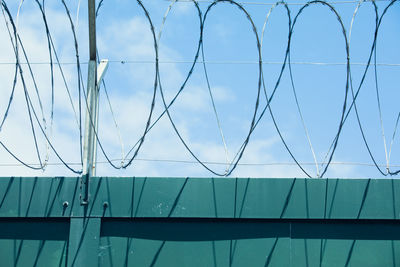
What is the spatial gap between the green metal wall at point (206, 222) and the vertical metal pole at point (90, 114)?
134 millimetres

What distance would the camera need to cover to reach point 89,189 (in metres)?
8.74

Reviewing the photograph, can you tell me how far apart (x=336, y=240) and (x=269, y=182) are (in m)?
1.16

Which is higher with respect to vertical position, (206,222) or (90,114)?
(90,114)

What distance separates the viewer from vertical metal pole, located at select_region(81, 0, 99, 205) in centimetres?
869

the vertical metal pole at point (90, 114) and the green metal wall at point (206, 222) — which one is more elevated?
the vertical metal pole at point (90, 114)

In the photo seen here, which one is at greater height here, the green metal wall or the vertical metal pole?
the vertical metal pole

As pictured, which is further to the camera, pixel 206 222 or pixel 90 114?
pixel 90 114

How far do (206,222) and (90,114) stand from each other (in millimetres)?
2149

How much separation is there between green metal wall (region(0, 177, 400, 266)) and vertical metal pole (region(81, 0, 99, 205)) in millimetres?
134

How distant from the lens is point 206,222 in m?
8.78

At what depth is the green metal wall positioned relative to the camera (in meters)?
8.62

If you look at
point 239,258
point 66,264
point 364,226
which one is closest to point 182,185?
point 239,258

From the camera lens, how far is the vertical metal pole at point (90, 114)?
8688 millimetres

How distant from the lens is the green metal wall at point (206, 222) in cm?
862
